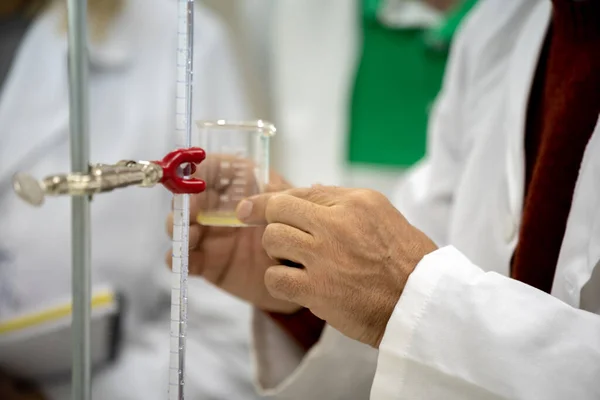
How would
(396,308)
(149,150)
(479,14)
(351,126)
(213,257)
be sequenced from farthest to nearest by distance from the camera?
(351,126) → (149,150) → (479,14) → (213,257) → (396,308)

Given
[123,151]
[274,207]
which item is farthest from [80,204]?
[123,151]

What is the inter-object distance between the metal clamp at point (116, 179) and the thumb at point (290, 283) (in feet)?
0.34

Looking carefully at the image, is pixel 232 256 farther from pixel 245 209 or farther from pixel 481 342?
pixel 481 342

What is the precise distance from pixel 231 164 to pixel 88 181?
22 centimetres

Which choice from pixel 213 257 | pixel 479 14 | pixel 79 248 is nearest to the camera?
pixel 79 248

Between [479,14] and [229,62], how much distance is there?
1.51 feet

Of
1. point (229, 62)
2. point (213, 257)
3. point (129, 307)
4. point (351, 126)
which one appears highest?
point (229, 62)

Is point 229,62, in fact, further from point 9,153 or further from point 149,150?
point 9,153

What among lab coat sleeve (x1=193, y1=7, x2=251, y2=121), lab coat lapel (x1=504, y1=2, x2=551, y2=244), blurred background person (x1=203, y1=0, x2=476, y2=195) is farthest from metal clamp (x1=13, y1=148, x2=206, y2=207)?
blurred background person (x1=203, y1=0, x2=476, y2=195)

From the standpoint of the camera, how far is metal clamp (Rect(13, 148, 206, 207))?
0.31 m

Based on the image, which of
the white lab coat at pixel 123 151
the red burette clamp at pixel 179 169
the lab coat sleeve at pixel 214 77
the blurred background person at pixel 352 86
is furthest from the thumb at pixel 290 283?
the blurred background person at pixel 352 86

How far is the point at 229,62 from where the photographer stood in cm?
105

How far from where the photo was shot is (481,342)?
1.49 feet

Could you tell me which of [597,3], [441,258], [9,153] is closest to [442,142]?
[597,3]
